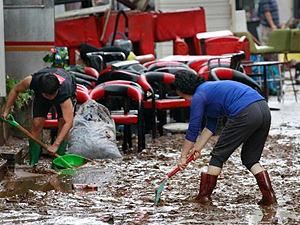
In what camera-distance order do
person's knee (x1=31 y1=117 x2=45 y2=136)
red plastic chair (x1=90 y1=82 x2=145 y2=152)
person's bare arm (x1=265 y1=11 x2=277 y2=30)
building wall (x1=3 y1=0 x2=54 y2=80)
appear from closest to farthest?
person's knee (x1=31 y1=117 x2=45 y2=136) → red plastic chair (x1=90 y1=82 x2=145 y2=152) → building wall (x1=3 y1=0 x2=54 y2=80) → person's bare arm (x1=265 y1=11 x2=277 y2=30)

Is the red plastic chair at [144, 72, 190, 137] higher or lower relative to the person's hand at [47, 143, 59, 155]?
higher

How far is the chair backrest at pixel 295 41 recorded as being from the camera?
26297 mm

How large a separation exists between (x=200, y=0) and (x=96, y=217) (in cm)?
1804

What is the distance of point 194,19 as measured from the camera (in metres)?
24.9

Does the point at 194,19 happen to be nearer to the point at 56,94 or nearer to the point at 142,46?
the point at 142,46

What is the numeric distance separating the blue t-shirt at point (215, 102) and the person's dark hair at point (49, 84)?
2884mm

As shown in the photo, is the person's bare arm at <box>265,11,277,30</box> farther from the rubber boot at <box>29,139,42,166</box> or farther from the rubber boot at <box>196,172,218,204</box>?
the rubber boot at <box>196,172,218,204</box>

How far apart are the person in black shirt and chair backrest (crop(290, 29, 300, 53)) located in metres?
12.8

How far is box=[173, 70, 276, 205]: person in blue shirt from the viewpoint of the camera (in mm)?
10844

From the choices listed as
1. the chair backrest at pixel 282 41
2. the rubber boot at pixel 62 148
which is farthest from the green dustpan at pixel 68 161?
the chair backrest at pixel 282 41

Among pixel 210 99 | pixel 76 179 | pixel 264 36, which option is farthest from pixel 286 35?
pixel 210 99

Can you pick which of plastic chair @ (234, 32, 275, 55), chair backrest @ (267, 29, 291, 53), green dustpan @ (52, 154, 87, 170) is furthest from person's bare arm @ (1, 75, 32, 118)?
chair backrest @ (267, 29, 291, 53)

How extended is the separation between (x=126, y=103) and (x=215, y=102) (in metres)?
5.54

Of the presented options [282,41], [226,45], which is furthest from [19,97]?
[282,41]
